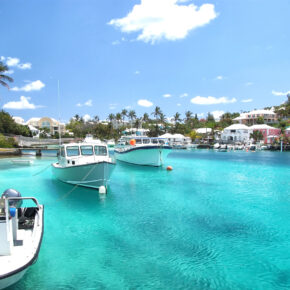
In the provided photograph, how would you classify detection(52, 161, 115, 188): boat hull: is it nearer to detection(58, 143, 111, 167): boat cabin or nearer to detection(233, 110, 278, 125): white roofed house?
detection(58, 143, 111, 167): boat cabin

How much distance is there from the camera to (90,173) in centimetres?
1653

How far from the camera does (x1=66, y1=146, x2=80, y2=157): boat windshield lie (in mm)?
18062

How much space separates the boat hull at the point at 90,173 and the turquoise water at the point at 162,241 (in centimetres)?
90

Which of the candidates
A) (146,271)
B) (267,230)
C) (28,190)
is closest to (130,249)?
(146,271)

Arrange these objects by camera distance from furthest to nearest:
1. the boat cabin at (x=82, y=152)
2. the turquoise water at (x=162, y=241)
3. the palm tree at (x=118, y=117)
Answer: the palm tree at (x=118, y=117)
the boat cabin at (x=82, y=152)
the turquoise water at (x=162, y=241)

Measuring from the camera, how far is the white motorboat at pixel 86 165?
16.2 metres

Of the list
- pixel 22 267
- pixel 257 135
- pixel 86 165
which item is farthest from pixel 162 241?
pixel 257 135

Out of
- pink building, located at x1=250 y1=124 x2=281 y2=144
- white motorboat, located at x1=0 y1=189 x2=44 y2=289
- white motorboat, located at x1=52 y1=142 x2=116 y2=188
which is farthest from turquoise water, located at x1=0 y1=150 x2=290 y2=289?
pink building, located at x1=250 y1=124 x2=281 y2=144

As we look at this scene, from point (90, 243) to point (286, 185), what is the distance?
18.5 meters

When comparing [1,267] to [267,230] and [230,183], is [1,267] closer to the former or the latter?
[267,230]

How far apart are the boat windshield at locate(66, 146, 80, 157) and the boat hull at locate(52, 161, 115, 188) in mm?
1139

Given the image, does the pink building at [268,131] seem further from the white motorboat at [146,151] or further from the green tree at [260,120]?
the white motorboat at [146,151]

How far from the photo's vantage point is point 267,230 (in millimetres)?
10633

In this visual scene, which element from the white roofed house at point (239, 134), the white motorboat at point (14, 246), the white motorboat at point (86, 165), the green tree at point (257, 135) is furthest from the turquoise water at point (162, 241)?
the white roofed house at point (239, 134)
